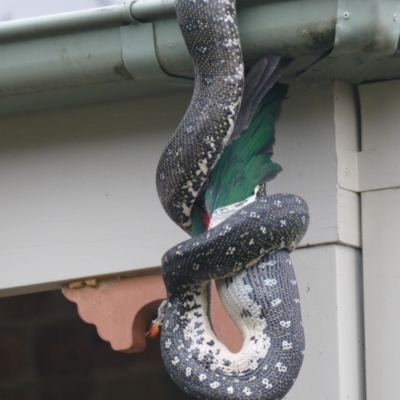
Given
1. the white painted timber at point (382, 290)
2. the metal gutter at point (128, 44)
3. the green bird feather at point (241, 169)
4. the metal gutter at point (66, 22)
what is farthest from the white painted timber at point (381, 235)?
the metal gutter at point (66, 22)

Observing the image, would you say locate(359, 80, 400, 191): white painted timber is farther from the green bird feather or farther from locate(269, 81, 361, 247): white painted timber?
the green bird feather

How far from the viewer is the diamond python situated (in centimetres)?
230

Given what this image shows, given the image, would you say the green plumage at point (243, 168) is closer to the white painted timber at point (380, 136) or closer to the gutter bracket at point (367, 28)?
the gutter bracket at point (367, 28)

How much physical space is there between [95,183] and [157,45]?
529mm

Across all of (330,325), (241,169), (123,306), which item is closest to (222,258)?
(241,169)

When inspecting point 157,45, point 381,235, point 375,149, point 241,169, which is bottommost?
point 381,235

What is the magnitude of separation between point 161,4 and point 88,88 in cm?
37

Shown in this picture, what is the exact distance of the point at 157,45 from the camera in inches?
104

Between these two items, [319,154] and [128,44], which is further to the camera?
[319,154]

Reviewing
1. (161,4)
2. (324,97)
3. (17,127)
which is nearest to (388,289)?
(324,97)

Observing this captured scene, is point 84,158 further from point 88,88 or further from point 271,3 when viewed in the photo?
point 271,3

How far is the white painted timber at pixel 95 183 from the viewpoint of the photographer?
2.87 metres

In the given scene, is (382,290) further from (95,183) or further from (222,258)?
(95,183)

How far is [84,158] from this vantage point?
3041 mm
